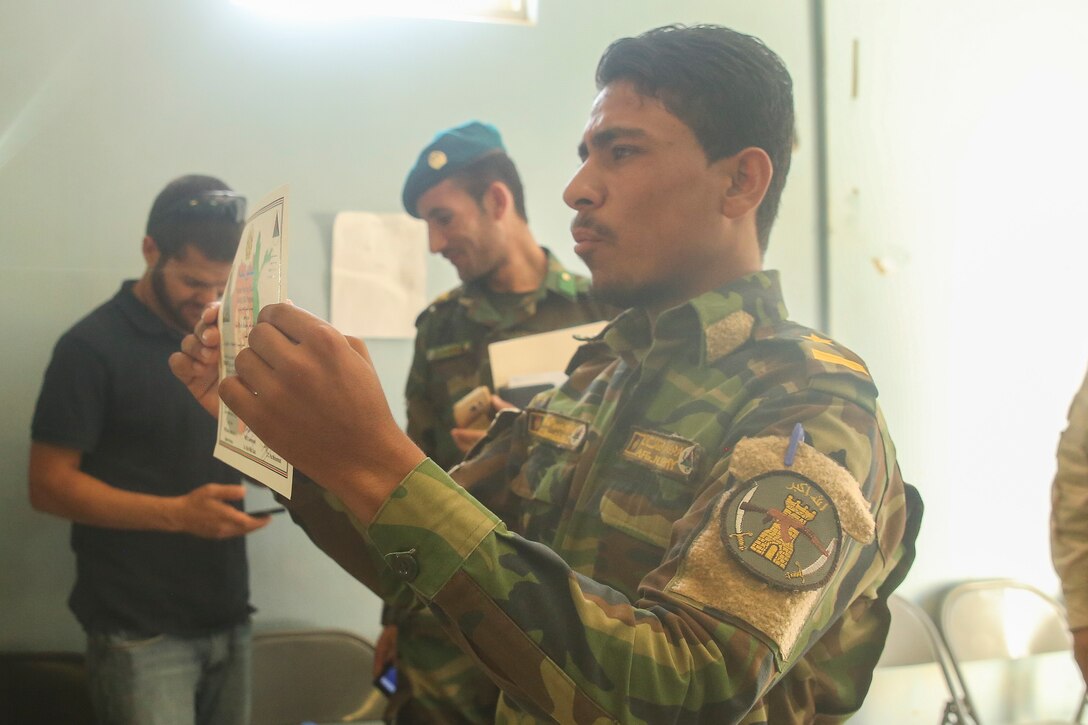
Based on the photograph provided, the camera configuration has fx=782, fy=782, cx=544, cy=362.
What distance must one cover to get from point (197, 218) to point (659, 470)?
0.97 meters

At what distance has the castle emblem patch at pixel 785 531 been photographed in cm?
53

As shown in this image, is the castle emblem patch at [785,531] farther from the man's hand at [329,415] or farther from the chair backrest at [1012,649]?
the chair backrest at [1012,649]

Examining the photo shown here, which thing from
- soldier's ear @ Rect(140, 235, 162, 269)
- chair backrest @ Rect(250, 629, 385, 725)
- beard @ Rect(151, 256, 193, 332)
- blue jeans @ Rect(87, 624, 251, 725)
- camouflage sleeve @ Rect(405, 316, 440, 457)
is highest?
soldier's ear @ Rect(140, 235, 162, 269)

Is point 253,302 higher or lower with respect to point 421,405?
higher

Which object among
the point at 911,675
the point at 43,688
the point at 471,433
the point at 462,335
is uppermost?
the point at 462,335

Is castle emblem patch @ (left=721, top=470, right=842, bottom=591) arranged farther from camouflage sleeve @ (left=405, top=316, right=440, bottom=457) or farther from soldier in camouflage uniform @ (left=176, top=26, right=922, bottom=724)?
camouflage sleeve @ (left=405, top=316, right=440, bottom=457)

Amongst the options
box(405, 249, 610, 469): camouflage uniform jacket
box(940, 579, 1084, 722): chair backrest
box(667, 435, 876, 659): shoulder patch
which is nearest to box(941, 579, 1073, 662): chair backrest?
box(940, 579, 1084, 722): chair backrest

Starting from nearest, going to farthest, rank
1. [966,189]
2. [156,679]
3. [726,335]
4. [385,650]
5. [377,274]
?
[726,335], [156,679], [385,650], [377,274], [966,189]

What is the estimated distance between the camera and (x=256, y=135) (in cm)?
152

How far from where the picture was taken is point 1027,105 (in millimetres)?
1747

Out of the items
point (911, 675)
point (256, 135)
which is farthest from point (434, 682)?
point (911, 675)

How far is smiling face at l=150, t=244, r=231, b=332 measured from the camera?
1.28 metres

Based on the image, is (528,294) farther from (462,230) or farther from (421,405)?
(421,405)

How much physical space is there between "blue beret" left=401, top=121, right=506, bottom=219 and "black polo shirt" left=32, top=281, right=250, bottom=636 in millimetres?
497
